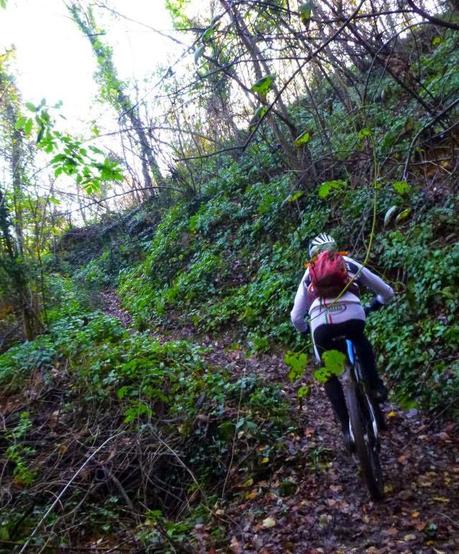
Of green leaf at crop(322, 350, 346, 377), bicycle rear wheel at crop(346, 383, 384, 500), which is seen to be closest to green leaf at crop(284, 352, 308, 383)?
green leaf at crop(322, 350, 346, 377)

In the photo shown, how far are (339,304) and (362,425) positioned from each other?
3.15 feet

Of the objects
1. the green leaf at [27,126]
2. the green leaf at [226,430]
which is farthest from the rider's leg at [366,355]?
the green leaf at [27,126]

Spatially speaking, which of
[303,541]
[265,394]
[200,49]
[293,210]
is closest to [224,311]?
[293,210]

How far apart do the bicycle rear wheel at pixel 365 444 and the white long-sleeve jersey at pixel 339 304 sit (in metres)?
0.56

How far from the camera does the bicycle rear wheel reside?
11.8 ft

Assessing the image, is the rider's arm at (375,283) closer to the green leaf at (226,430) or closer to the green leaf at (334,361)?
the green leaf at (334,361)

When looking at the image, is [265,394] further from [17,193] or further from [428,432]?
[17,193]

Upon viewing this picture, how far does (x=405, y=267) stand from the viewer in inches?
263

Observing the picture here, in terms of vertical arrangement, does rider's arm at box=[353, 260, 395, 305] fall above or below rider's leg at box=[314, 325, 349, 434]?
above

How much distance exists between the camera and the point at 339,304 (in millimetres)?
3959

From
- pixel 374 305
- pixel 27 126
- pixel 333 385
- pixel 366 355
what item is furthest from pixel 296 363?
pixel 27 126

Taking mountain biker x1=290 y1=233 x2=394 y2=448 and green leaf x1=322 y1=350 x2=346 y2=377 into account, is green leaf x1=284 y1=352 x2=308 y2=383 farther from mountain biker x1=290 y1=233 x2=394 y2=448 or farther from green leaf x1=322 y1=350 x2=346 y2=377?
mountain biker x1=290 y1=233 x2=394 y2=448

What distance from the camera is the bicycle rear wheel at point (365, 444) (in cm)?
360

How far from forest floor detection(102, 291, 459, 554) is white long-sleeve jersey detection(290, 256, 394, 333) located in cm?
131
